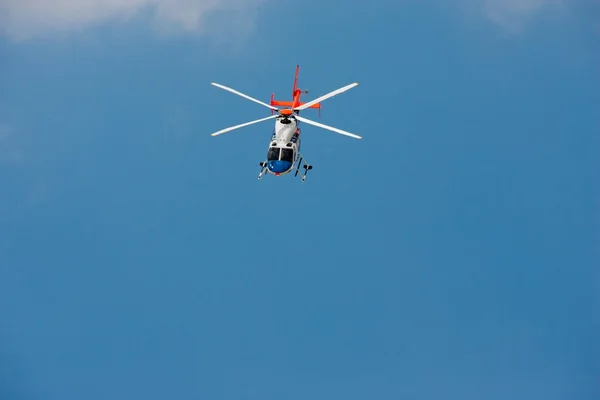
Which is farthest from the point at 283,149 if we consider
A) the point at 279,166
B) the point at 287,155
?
the point at 279,166

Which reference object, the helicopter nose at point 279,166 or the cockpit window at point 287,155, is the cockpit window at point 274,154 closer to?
the helicopter nose at point 279,166

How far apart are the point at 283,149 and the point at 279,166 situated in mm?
2548

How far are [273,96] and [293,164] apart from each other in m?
12.8

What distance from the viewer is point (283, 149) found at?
315 feet

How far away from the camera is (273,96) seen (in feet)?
339

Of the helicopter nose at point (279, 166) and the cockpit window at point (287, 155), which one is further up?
the cockpit window at point (287, 155)

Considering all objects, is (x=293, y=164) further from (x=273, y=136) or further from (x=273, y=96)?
(x=273, y=96)

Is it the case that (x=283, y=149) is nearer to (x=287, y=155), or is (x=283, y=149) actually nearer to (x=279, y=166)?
(x=287, y=155)

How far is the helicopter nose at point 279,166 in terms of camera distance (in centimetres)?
9581

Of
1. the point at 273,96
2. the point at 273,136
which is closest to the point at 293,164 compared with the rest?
the point at 273,136

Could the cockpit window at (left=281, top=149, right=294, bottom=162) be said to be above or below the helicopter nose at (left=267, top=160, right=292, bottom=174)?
above

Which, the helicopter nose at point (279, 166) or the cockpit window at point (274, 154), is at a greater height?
the cockpit window at point (274, 154)

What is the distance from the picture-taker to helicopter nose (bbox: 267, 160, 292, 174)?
95.8 meters

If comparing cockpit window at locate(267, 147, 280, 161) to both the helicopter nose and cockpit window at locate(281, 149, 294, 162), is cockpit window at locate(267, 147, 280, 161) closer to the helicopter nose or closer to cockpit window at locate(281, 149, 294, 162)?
the helicopter nose
